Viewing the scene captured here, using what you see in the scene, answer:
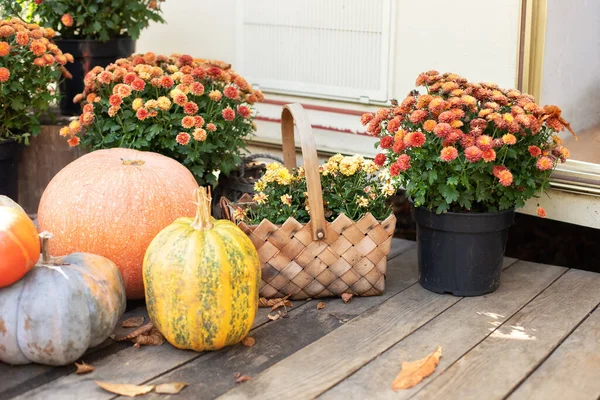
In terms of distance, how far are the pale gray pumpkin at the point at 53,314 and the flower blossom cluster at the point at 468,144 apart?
46.0 inches

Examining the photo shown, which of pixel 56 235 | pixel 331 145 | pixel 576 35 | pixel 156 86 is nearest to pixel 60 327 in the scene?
pixel 56 235

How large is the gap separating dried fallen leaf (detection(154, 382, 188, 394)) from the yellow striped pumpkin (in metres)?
0.19

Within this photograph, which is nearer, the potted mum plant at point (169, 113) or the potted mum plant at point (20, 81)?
the potted mum plant at point (169, 113)

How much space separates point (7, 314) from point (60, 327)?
0.17 m

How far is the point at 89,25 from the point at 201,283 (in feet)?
7.04

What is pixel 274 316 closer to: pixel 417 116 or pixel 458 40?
pixel 417 116

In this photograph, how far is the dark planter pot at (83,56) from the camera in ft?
13.6

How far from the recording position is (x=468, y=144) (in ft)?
9.18

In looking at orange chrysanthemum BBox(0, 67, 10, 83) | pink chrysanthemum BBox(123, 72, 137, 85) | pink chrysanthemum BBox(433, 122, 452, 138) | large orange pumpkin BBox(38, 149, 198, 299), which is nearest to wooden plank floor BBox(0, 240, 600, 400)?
large orange pumpkin BBox(38, 149, 198, 299)

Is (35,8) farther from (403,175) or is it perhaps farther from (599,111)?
(599,111)

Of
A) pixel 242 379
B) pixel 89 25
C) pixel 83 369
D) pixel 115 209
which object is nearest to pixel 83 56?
pixel 89 25

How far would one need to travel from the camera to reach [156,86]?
341cm

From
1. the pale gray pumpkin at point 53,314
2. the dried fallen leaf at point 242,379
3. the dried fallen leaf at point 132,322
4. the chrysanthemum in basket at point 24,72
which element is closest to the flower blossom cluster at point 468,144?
the dried fallen leaf at point 242,379

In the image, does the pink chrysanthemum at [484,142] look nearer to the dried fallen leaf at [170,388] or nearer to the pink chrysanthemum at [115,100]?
the dried fallen leaf at [170,388]
